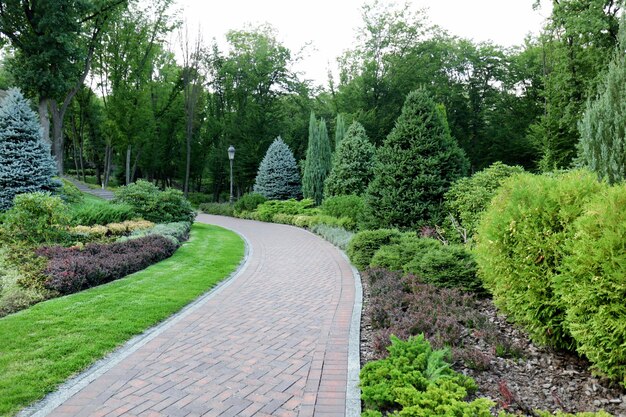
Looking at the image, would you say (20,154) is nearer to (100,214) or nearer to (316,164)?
(100,214)

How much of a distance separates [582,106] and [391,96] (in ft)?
46.5

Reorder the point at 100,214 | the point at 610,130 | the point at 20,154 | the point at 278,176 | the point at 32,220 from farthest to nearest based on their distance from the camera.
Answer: the point at 278,176, the point at 100,214, the point at 20,154, the point at 32,220, the point at 610,130

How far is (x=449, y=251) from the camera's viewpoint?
24.1 ft

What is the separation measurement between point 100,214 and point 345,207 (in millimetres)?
10255

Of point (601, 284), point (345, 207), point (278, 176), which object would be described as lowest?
point (601, 284)

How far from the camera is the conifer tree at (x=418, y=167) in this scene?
37.4 ft

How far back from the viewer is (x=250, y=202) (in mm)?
27172

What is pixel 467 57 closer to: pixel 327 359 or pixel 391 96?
pixel 391 96

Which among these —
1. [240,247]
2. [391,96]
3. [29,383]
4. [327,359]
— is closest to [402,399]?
[327,359]

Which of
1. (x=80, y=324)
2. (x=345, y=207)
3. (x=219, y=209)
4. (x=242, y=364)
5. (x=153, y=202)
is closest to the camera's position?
(x=242, y=364)

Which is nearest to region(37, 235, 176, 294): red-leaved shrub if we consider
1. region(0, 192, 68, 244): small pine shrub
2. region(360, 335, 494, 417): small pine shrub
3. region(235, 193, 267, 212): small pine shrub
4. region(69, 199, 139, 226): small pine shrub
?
region(0, 192, 68, 244): small pine shrub

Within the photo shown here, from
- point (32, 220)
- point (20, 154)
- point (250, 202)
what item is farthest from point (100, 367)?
point (250, 202)

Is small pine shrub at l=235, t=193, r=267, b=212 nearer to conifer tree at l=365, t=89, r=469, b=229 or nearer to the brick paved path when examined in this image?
conifer tree at l=365, t=89, r=469, b=229

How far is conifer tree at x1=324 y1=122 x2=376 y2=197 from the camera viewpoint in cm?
2172
